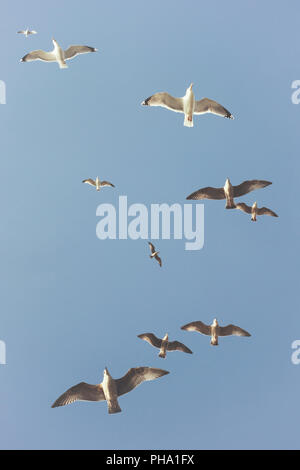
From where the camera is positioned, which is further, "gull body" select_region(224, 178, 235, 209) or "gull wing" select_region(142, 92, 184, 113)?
"gull body" select_region(224, 178, 235, 209)

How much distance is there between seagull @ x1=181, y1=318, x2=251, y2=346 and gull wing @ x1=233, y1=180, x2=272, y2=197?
441cm

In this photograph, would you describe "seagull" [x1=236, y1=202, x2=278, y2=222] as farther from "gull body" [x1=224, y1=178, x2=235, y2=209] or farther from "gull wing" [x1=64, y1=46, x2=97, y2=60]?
"gull wing" [x1=64, y1=46, x2=97, y2=60]

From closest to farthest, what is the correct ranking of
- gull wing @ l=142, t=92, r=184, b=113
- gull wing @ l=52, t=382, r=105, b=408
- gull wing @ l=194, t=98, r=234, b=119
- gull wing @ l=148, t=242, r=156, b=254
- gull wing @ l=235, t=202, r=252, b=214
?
1. gull wing @ l=52, t=382, r=105, b=408
2. gull wing @ l=142, t=92, r=184, b=113
3. gull wing @ l=194, t=98, r=234, b=119
4. gull wing @ l=148, t=242, r=156, b=254
5. gull wing @ l=235, t=202, r=252, b=214

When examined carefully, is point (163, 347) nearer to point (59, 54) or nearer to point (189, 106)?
point (189, 106)

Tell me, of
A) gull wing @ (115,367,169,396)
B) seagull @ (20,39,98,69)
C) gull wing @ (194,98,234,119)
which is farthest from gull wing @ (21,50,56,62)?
gull wing @ (115,367,169,396)

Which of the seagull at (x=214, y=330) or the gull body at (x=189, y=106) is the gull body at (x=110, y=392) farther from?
the gull body at (x=189, y=106)

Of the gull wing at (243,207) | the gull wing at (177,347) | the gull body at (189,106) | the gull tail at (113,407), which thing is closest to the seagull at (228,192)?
the gull wing at (243,207)

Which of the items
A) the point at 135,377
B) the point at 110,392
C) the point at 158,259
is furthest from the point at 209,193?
the point at 110,392

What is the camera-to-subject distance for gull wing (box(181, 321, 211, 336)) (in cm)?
1884

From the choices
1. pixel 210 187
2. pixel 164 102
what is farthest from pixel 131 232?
pixel 164 102

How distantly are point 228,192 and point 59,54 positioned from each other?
23.1 ft

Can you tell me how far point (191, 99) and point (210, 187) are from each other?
10.1 feet

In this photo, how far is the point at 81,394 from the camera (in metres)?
16.5
